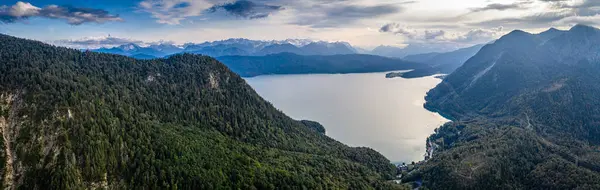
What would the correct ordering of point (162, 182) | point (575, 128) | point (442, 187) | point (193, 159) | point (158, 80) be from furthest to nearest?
1. point (575, 128)
2. point (158, 80)
3. point (442, 187)
4. point (193, 159)
5. point (162, 182)

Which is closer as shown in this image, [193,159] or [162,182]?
[162,182]

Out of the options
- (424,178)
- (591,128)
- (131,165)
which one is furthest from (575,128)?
(131,165)

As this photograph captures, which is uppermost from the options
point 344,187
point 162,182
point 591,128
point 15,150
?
point 15,150

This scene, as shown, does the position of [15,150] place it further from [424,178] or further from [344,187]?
[424,178]

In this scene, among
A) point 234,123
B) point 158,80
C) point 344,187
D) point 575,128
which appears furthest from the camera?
point 575,128

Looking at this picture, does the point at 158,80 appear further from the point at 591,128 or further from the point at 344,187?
the point at 591,128

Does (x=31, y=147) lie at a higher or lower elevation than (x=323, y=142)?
higher
